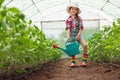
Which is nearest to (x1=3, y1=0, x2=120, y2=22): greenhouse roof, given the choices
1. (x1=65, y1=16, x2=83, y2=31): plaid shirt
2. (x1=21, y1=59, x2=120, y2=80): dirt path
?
(x1=65, y1=16, x2=83, y2=31): plaid shirt

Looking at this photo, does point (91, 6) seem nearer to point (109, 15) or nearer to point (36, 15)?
point (109, 15)

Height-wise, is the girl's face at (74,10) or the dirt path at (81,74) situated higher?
the girl's face at (74,10)

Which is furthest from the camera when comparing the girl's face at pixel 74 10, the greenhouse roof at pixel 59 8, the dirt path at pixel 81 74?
the greenhouse roof at pixel 59 8

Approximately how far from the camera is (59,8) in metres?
19.4

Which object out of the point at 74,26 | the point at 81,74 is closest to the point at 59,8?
the point at 74,26

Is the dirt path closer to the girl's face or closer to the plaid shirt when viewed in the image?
the plaid shirt

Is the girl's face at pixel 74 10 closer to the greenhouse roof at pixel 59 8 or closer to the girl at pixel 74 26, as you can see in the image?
the girl at pixel 74 26

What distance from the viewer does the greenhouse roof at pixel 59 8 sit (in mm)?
15440

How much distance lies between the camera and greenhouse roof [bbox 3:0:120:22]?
15.4 meters

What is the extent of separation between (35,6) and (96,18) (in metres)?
4.68

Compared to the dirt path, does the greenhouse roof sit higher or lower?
higher

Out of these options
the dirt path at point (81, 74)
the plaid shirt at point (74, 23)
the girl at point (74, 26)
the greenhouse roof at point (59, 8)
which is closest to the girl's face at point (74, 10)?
the girl at point (74, 26)

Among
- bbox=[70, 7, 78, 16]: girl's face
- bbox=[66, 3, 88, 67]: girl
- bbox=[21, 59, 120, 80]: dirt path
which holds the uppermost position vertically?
bbox=[70, 7, 78, 16]: girl's face

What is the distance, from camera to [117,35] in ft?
15.4
